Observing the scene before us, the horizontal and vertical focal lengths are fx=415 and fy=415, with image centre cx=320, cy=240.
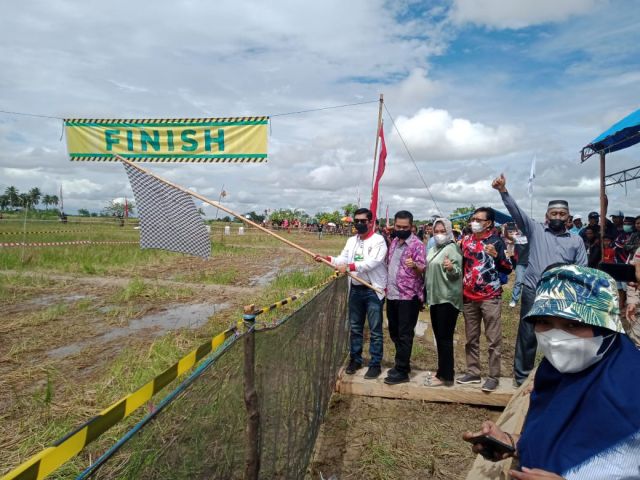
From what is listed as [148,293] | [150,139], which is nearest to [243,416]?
[150,139]

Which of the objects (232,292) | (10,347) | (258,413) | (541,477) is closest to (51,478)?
(258,413)

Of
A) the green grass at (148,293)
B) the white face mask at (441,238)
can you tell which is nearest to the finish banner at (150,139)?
the white face mask at (441,238)

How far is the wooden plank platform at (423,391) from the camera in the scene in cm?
396

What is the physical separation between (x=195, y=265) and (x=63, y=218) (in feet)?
128

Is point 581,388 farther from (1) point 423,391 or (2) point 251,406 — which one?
(1) point 423,391

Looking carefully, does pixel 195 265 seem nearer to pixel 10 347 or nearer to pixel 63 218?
pixel 10 347

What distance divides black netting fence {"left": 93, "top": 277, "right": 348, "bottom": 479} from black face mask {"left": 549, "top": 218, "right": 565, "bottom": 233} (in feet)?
6.94

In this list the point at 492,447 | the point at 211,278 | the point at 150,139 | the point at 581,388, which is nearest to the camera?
the point at 581,388

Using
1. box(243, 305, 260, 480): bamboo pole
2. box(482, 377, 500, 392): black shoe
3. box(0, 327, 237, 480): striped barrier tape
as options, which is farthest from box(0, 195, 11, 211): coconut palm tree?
box(0, 327, 237, 480): striped barrier tape

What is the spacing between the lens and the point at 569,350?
1372mm

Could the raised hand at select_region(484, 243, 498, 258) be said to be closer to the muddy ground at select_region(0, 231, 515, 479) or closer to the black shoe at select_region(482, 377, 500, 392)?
the black shoe at select_region(482, 377, 500, 392)

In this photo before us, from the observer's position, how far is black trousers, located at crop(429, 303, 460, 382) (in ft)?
13.2

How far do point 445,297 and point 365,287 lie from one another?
0.83 metres

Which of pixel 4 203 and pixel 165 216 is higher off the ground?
pixel 4 203
